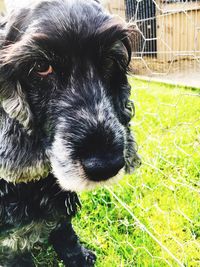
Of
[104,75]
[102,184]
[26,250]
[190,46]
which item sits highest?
[104,75]

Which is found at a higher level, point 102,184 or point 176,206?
point 102,184

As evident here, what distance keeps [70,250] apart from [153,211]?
0.43 meters

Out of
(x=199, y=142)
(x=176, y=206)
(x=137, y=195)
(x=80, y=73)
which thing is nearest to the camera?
(x=80, y=73)

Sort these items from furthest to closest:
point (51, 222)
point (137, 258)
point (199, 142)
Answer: point (199, 142), point (137, 258), point (51, 222)

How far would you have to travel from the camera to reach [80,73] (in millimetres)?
1089

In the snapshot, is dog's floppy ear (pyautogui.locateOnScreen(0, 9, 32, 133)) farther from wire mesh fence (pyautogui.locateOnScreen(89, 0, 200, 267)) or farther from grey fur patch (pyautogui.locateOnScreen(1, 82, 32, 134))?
wire mesh fence (pyautogui.locateOnScreen(89, 0, 200, 267))

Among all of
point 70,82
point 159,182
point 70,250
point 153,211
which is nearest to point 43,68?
point 70,82

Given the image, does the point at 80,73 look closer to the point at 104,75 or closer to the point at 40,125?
the point at 104,75

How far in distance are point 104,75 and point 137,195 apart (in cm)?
90

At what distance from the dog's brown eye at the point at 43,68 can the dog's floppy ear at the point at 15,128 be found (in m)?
0.06

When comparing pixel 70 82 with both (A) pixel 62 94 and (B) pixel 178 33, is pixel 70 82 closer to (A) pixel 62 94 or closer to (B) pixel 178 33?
(A) pixel 62 94

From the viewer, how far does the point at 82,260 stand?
158cm

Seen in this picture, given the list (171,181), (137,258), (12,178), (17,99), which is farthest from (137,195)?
(17,99)

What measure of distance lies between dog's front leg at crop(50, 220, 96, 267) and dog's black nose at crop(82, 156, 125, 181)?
0.60m
